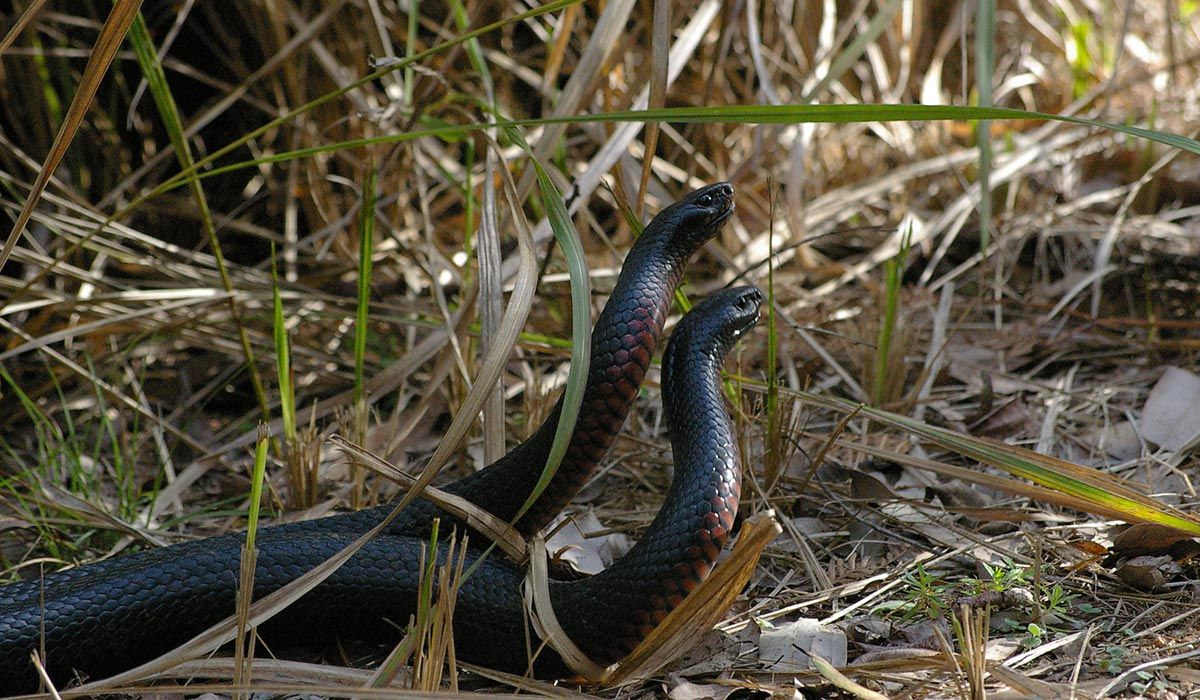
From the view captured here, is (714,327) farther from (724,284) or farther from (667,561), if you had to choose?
(724,284)

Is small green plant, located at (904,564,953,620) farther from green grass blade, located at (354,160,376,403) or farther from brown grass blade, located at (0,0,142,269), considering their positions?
brown grass blade, located at (0,0,142,269)

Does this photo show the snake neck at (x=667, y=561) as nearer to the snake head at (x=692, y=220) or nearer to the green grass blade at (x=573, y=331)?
the green grass blade at (x=573, y=331)

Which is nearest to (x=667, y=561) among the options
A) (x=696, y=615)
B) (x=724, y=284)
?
(x=696, y=615)

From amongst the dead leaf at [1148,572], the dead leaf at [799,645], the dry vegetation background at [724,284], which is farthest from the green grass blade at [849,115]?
the dead leaf at [799,645]

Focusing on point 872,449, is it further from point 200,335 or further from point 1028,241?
point 200,335

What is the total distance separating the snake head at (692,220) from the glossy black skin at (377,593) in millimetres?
307

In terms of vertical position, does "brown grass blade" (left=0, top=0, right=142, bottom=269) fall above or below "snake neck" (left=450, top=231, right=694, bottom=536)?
above

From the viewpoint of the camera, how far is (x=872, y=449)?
9.46ft

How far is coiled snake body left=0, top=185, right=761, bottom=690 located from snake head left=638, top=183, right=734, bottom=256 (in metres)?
0.05

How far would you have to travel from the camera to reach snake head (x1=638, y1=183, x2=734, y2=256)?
2604mm

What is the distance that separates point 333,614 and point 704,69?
3199mm

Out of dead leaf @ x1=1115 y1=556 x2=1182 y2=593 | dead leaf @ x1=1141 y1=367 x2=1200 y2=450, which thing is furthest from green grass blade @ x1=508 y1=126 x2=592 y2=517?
dead leaf @ x1=1141 y1=367 x2=1200 y2=450

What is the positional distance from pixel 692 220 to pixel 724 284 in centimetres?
172

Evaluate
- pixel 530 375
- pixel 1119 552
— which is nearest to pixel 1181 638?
pixel 1119 552
